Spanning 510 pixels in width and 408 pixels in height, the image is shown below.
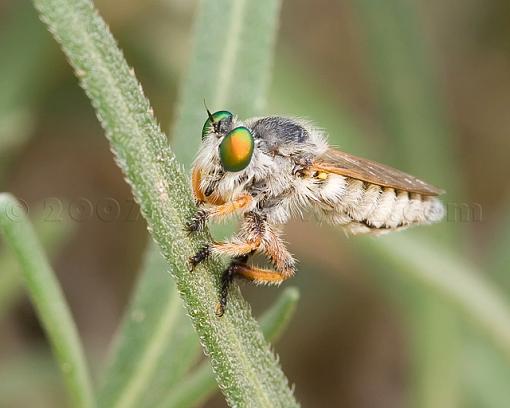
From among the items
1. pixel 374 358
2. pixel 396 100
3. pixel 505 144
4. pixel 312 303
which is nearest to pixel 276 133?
pixel 396 100

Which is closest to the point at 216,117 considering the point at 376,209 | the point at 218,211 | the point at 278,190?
the point at 278,190

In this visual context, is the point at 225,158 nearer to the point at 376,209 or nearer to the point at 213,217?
the point at 213,217

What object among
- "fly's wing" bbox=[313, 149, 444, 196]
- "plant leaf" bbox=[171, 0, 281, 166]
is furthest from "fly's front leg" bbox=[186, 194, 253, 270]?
"plant leaf" bbox=[171, 0, 281, 166]

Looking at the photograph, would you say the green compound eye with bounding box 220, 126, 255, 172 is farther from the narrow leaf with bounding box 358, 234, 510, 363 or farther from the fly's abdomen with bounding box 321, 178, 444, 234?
the narrow leaf with bounding box 358, 234, 510, 363

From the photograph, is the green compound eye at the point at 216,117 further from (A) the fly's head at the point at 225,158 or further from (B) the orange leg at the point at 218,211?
(B) the orange leg at the point at 218,211

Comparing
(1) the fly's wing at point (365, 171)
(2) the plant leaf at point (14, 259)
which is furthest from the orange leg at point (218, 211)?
(2) the plant leaf at point (14, 259)

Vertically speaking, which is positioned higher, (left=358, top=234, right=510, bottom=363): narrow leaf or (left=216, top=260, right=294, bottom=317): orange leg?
(left=358, top=234, right=510, bottom=363): narrow leaf
